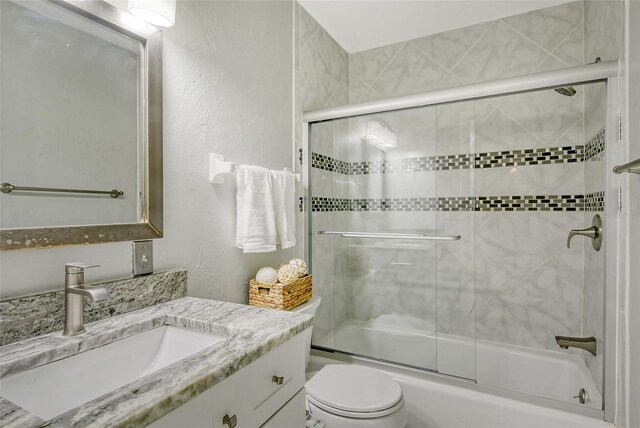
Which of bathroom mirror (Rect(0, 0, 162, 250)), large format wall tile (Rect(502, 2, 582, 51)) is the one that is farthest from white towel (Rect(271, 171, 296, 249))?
large format wall tile (Rect(502, 2, 582, 51))

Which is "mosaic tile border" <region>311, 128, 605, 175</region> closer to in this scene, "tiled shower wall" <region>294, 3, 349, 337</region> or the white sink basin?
"tiled shower wall" <region>294, 3, 349, 337</region>

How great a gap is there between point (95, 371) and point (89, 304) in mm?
193

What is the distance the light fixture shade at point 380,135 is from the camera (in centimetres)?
193

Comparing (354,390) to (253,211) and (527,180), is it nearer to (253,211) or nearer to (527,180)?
(253,211)

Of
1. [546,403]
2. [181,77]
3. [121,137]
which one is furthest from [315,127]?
[546,403]

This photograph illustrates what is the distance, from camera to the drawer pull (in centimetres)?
72

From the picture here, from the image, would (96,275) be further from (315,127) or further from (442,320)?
(442,320)

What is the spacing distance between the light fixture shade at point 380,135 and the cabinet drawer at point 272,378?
129 cm

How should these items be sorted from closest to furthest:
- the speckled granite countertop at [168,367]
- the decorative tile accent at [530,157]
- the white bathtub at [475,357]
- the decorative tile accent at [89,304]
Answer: the speckled granite countertop at [168,367], the decorative tile accent at [89,304], the white bathtub at [475,357], the decorative tile accent at [530,157]

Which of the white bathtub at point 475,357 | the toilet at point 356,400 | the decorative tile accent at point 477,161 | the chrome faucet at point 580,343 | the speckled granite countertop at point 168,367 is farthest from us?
the decorative tile accent at point 477,161

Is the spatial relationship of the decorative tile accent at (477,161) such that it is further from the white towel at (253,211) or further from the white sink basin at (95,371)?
the white sink basin at (95,371)

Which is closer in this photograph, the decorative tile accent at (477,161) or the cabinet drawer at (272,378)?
the cabinet drawer at (272,378)

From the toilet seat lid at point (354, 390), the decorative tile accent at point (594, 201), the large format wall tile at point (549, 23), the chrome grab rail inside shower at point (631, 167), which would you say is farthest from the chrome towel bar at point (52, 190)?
the large format wall tile at point (549, 23)

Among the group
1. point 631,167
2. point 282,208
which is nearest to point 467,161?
point 631,167
